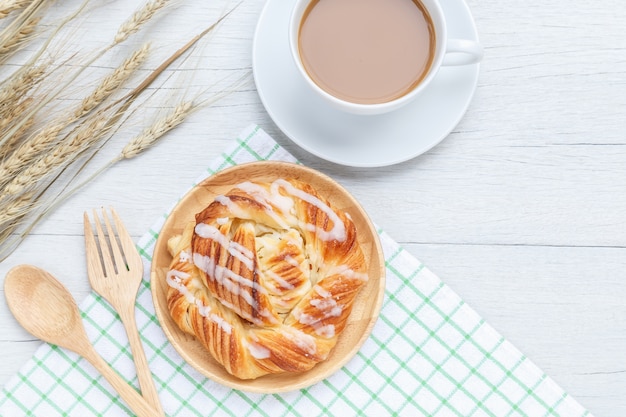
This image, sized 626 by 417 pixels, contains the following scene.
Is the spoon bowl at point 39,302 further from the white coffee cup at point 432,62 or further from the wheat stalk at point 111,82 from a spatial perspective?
the white coffee cup at point 432,62

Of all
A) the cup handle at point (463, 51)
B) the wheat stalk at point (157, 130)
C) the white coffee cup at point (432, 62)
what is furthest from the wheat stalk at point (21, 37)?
the cup handle at point (463, 51)

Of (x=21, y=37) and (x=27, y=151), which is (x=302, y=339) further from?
(x=21, y=37)

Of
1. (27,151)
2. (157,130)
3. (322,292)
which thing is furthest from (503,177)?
(27,151)

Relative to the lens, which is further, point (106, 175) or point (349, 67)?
point (106, 175)

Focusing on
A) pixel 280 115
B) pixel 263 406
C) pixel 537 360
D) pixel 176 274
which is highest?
pixel 280 115

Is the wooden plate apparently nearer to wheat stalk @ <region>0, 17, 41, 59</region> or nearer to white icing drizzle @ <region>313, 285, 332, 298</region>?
white icing drizzle @ <region>313, 285, 332, 298</region>

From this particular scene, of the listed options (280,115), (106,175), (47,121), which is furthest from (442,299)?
(47,121)

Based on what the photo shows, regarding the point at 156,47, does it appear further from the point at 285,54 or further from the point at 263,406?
the point at 263,406
